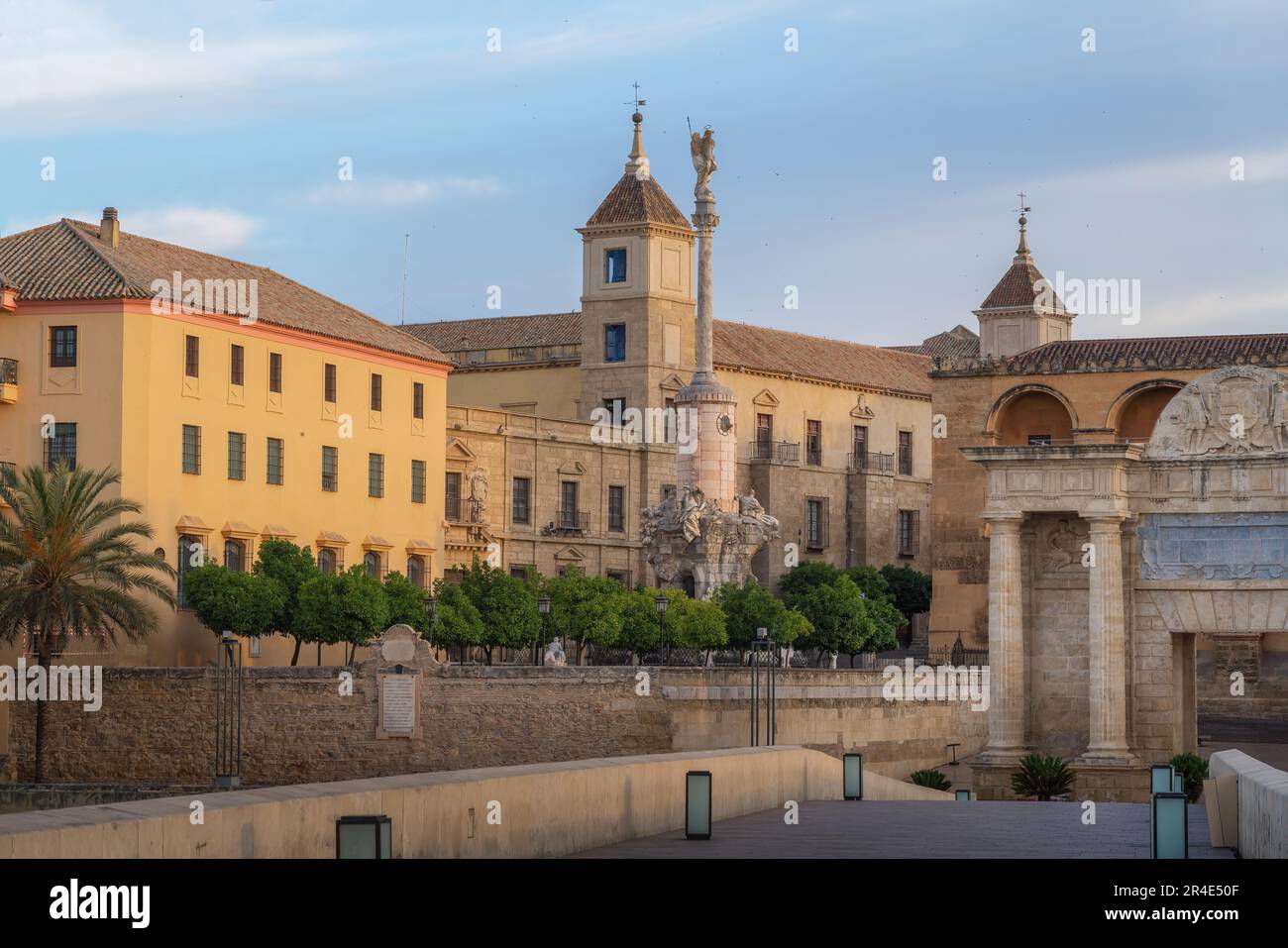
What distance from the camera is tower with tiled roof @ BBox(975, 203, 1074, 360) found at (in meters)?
90.6

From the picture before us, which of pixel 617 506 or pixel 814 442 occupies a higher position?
pixel 814 442

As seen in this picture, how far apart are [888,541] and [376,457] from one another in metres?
33.2

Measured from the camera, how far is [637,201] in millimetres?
84375

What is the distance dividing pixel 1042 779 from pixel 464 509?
36761 millimetres

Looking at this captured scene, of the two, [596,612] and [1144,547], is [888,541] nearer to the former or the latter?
[596,612]

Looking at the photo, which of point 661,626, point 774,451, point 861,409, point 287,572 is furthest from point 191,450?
point 861,409

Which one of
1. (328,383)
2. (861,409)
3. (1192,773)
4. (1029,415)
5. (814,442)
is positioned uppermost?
(861,409)

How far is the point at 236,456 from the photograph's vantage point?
61.3 metres

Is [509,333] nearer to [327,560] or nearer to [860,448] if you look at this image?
[860,448]

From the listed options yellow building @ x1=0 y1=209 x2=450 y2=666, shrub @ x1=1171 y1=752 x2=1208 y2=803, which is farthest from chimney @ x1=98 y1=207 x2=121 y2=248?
shrub @ x1=1171 y1=752 x2=1208 y2=803

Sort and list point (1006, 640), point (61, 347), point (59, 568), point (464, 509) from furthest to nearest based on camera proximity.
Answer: point (464, 509) → point (61, 347) → point (59, 568) → point (1006, 640)

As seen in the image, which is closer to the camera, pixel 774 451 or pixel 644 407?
pixel 644 407

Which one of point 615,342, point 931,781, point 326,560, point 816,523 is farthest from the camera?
point 816,523
